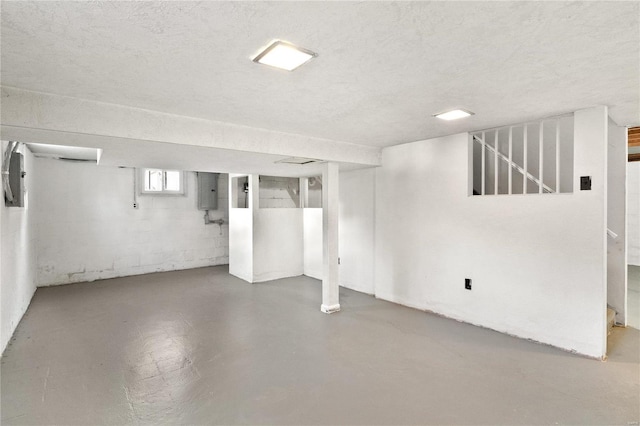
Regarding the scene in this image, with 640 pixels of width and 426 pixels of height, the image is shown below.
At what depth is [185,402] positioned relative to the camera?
2162 millimetres

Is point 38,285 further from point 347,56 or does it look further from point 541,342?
point 541,342

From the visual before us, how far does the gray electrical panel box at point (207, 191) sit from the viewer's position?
23.3 ft

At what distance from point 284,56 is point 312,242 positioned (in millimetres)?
4464

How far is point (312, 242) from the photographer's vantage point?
235 inches

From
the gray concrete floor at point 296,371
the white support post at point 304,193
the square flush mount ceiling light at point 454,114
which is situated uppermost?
the square flush mount ceiling light at point 454,114

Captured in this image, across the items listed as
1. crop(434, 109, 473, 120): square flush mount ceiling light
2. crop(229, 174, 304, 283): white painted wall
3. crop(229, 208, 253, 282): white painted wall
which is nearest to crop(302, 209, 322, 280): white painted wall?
crop(229, 174, 304, 283): white painted wall

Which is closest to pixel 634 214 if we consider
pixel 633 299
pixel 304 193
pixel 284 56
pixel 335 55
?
pixel 633 299

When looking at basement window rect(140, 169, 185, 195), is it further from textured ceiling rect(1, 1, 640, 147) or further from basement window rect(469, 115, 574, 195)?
basement window rect(469, 115, 574, 195)

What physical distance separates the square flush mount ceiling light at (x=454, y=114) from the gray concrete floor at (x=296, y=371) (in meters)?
2.13

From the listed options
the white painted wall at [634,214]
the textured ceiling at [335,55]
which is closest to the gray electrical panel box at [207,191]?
the textured ceiling at [335,55]

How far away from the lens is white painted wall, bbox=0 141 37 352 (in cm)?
295

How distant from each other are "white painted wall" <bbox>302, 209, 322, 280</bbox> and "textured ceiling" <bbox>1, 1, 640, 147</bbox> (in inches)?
129

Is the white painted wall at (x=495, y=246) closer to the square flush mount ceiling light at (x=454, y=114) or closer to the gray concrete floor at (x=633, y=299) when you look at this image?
the square flush mount ceiling light at (x=454, y=114)

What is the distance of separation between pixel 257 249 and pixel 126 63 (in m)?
4.09
